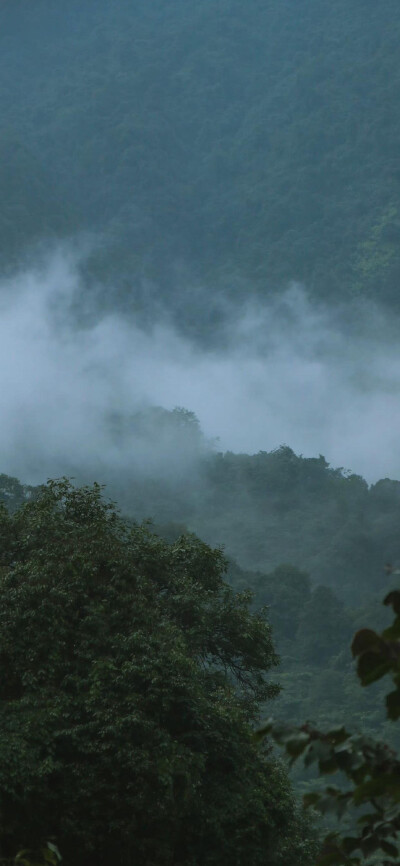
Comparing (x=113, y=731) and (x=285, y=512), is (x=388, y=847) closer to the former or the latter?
(x=113, y=731)

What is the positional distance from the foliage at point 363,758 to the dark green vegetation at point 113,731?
10.4 metres

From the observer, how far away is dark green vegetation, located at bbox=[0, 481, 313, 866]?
13266mm

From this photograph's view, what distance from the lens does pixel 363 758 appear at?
A: 262cm

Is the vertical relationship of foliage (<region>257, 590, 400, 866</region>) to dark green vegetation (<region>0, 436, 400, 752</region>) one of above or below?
below

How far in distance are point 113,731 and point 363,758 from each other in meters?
11.4

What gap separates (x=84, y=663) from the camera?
15133 millimetres

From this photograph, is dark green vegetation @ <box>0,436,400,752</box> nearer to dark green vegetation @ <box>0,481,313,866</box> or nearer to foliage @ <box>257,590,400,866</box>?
dark green vegetation @ <box>0,481,313,866</box>

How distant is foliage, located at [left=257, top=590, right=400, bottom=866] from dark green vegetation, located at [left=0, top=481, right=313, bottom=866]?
410 inches

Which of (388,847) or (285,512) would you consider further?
(285,512)

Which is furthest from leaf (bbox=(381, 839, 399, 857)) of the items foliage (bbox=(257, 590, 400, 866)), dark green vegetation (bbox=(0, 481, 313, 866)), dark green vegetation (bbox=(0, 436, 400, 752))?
dark green vegetation (bbox=(0, 436, 400, 752))

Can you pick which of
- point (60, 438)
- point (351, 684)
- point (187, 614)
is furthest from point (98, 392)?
point (187, 614)

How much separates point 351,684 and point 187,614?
2458 inches

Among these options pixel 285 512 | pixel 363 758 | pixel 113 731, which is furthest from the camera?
pixel 285 512

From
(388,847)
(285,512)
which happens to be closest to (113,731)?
(388,847)
